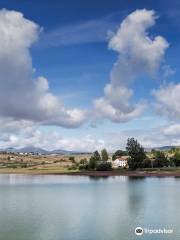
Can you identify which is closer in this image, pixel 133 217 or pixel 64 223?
pixel 64 223

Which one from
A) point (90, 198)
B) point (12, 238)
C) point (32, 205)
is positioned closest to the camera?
point (12, 238)

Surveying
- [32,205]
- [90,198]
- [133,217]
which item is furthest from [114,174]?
[133,217]

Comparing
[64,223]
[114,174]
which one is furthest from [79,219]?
[114,174]

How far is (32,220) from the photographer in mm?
57344

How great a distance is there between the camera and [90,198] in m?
87.7

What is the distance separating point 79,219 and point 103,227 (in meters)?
7.31

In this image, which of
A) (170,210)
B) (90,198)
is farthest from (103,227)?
(90,198)

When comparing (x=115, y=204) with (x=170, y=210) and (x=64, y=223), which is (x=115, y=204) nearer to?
(x=170, y=210)

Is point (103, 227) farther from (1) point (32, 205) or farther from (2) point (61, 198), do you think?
(2) point (61, 198)

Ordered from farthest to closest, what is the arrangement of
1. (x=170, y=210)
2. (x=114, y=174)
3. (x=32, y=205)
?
(x=114, y=174) < (x=32, y=205) < (x=170, y=210)

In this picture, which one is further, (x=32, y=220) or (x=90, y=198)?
(x=90, y=198)

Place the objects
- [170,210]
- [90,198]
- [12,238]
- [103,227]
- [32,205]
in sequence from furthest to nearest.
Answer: [90,198] < [32,205] < [170,210] < [103,227] < [12,238]

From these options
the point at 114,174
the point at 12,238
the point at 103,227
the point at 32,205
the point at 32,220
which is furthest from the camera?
the point at 114,174

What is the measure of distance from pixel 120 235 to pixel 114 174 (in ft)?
494
